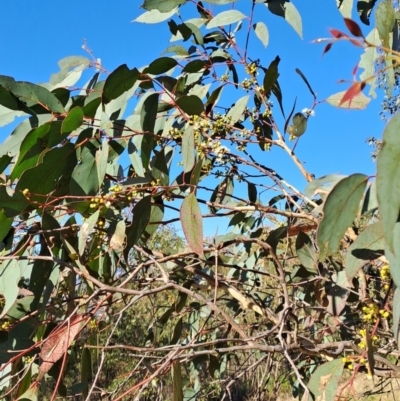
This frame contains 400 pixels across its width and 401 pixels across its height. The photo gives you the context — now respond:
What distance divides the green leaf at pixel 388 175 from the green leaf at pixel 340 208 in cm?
16

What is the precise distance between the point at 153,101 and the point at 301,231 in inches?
19.7

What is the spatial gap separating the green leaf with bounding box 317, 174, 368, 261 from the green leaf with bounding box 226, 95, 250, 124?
0.70m

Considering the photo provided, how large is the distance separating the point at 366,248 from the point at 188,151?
1.41 feet

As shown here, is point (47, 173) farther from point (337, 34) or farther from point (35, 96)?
point (337, 34)

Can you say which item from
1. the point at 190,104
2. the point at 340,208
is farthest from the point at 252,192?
the point at 340,208

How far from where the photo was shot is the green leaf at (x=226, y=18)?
4.31 feet

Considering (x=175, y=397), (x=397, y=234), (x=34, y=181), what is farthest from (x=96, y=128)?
(x=397, y=234)

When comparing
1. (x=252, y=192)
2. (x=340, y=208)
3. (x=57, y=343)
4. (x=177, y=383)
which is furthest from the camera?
(x=252, y=192)

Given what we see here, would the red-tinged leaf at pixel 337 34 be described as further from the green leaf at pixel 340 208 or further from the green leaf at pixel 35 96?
the green leaf at pixel 35 96

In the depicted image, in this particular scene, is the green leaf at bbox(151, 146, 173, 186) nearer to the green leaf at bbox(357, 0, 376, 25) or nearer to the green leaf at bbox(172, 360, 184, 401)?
the green leaf at bbox(172, 360, 184, 401)

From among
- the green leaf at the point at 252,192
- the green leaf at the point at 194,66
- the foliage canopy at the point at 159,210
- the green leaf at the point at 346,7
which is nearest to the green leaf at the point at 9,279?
the foliage canopy at the point at 159,210

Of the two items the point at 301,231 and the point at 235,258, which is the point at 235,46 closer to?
the point at 301,231

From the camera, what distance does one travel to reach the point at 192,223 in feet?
3.09

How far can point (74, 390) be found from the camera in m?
1.24
